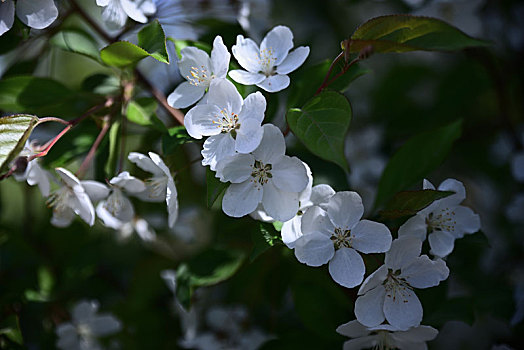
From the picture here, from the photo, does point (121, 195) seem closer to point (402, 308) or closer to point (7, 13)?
point (7, 13)

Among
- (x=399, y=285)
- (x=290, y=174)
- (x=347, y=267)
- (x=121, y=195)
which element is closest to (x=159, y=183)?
(x=121, y=195)

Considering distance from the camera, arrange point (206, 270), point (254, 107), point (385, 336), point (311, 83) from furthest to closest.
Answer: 1. point (206, 270)
2. point (311, 83)
3. point (385, 336)
4. point (254, 107)

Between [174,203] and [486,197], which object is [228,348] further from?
[486,197]

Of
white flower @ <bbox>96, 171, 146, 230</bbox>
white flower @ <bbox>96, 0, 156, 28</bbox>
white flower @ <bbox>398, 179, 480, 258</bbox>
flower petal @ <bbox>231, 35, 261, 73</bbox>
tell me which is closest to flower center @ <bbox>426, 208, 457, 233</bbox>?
white flower @ <bbox>398, 179, 480, 258</bbox>

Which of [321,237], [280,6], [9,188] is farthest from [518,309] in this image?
[9,188]

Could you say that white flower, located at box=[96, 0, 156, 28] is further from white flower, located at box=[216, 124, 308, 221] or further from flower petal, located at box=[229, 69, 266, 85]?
white flower, located at box=[216, 124, 308, 221]

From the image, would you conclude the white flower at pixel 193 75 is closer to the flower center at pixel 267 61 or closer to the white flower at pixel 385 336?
the flower center at pixel 267 61

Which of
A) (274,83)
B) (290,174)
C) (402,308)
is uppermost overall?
(274,83)
